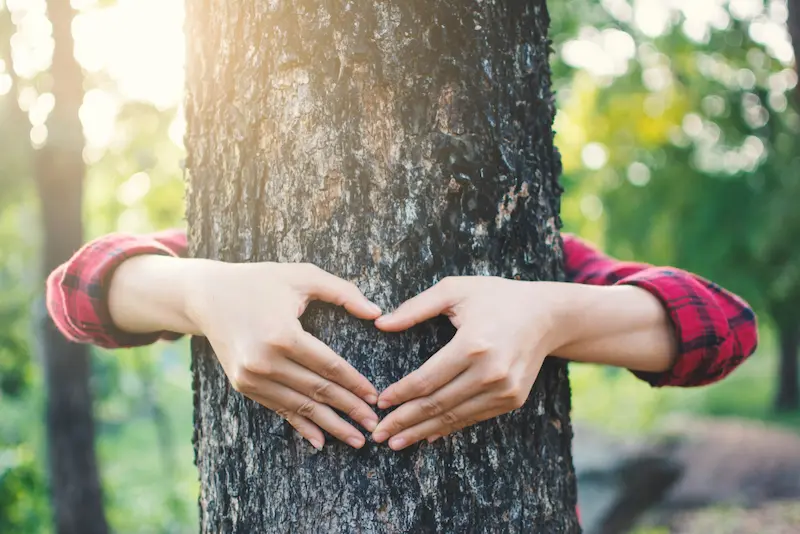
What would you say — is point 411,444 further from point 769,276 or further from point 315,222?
point 769,276

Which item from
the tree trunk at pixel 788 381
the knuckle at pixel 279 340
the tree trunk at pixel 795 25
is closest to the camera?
the knuckle at pixel 279 340

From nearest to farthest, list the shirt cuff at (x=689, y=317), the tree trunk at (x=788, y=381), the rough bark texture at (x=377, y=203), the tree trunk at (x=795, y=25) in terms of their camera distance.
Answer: the rough bark texture at (x=377, y=203) < the shirt cuff at (x=689, y=317) < the tree trunk at (x=795, y=25) < the tree trunk at (x=788, y=381)

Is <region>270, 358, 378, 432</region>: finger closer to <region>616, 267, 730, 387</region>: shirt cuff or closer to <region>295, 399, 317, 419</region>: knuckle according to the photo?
<region>295, 399, 317, 419</region>: knuckle

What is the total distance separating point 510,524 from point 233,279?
0.75 meters

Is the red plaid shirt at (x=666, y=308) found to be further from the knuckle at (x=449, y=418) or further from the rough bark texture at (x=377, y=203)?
the knuckle at (x=449, y=418)

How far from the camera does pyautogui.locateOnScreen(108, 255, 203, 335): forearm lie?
4.42 ft

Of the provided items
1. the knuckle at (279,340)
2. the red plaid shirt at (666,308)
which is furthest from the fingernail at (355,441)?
the red plaid shirt at (666,308)

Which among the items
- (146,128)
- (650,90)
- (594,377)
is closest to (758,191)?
(650,90)

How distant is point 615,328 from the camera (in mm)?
1373

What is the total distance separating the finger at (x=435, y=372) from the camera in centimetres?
117

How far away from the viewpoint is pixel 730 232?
10.3 metres

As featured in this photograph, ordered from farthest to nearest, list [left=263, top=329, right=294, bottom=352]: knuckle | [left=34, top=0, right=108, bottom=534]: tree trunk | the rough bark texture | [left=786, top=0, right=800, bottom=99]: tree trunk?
[left=34, top=0, right=108, bottom=534]: tree trunk
[left=786, top=0, right=800, bottom=99]: tree trunk
the rough bark texture
[left=263, top=329, right=294, bottom=352]: knuckle

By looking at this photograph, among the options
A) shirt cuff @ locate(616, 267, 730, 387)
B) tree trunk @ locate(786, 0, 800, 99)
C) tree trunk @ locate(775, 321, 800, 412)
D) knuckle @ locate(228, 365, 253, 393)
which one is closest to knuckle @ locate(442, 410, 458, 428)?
knuckle @ locate(228, 365, 253, 393)

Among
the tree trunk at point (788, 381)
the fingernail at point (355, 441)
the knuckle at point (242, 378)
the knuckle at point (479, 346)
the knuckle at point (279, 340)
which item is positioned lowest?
the tree trunk at point (788, 381)
